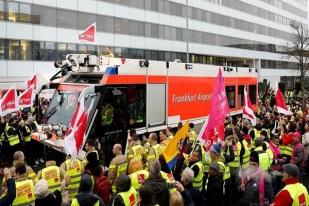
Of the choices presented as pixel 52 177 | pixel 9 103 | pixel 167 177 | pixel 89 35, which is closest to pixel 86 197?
pixel 167 177

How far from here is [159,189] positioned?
6.62m

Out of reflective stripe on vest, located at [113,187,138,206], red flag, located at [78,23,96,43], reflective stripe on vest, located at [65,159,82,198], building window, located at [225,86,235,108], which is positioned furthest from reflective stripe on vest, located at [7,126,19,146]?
reflective stripe on vest, located at [113,187,138,206]

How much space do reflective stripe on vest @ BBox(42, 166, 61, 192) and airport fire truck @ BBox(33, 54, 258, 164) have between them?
8.39 ft

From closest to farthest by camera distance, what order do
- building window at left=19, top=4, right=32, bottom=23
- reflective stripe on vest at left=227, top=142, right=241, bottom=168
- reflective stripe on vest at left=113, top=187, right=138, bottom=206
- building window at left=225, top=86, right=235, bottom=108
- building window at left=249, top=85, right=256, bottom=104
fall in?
reflective stripe on vest at left=113, top=187, right=138, bottom=206 → reflective stripe on vest at left=227, top=142, right=241, bottom=168 → building window at left=225, top=86, right=235, bottom=108 → building window at left=249, top=85, right=256, bottom=104 → building window at left=19, top=4, right=32, bottom=23

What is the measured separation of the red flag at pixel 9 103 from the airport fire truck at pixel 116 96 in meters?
2.19

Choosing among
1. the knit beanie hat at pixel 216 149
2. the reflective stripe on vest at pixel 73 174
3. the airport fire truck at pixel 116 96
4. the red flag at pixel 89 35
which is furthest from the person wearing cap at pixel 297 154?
the red flag at pixel 89 35

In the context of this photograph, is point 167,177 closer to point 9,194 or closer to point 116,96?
point 9,194

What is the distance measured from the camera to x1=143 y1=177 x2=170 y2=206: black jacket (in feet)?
21.7

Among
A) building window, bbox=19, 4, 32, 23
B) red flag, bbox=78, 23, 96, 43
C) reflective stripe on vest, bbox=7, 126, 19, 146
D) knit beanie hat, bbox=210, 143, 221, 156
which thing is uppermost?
building window, bbox=19, 4, 32, 23

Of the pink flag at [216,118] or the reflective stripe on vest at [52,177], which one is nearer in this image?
the reflective stripe on vest at [52,177]

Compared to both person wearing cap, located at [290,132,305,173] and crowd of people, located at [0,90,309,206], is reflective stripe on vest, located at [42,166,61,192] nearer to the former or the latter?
crowd of people, located at [0,90,309,206]

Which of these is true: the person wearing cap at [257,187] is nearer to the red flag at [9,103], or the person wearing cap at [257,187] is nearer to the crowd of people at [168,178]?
the crowd of people at [168,178]

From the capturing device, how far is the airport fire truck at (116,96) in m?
12.1

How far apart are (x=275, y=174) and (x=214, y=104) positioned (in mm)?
2000
